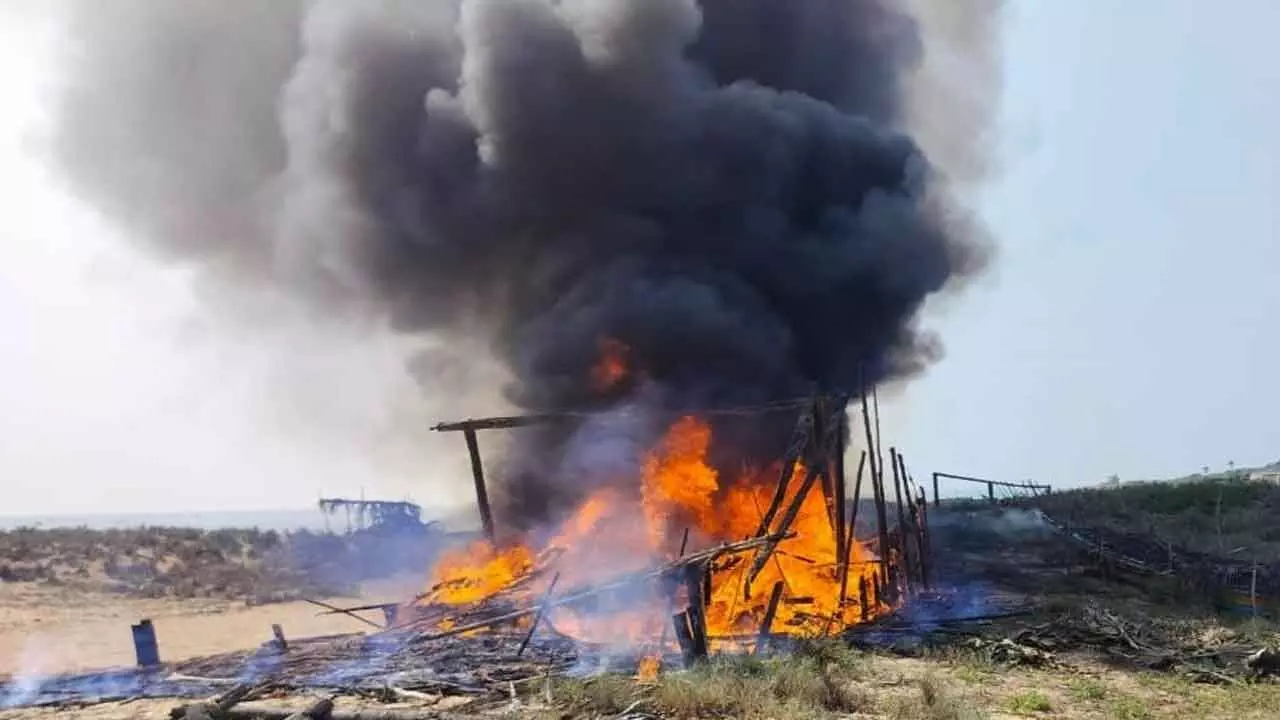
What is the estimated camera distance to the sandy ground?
19562 millimetres

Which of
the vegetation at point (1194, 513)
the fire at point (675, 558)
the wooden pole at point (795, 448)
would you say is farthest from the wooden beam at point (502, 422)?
the vegetation at point (1194, 513)

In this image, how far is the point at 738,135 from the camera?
920 inches

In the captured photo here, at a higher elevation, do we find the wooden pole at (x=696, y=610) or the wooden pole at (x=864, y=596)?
the wooden pole at (x=696, y=610)

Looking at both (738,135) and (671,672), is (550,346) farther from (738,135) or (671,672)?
(671,672)

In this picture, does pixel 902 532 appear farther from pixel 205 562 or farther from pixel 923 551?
pixel 205 562

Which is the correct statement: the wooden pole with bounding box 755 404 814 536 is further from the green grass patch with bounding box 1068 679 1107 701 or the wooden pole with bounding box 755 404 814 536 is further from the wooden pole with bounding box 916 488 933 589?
the wooden pole with bounding box 916 488 933 589

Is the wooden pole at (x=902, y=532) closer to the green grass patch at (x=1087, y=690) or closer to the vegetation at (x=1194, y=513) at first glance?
the green grass patch at (x=1087, y=690)

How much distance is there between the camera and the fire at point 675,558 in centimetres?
1619

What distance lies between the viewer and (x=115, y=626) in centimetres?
2386

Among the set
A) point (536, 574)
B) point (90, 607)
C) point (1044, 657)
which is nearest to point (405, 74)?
point (536, 574)

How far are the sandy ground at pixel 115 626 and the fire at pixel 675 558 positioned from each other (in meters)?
6.03

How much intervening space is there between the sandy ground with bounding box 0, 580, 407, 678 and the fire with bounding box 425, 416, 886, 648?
603 centimetres

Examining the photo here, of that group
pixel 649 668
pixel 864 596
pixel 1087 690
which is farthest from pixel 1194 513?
pixel 649 668

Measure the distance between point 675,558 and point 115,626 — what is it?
631 inches
